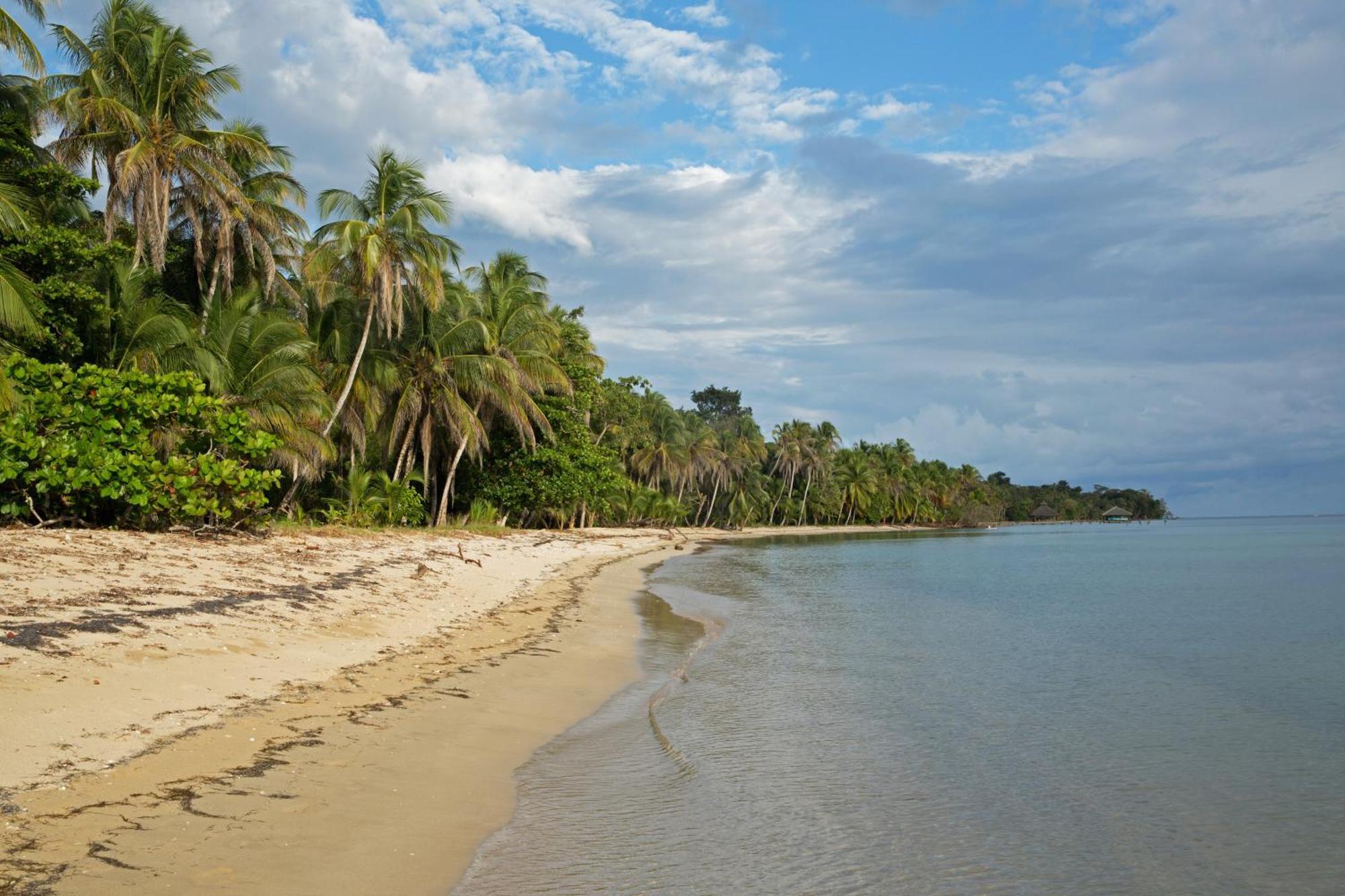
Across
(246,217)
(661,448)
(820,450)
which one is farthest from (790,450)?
(246,217)

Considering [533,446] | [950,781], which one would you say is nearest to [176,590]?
[950,781]

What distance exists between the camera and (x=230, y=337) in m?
21.3

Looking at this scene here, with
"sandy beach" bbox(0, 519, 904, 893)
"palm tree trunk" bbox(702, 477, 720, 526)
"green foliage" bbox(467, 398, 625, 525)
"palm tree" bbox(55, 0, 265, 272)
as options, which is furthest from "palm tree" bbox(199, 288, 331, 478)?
"palm tree trunk" bbox(702, 477, 720, 526)

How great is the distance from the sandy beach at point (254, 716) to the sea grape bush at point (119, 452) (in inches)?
40.3

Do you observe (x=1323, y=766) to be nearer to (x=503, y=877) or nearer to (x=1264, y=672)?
(x=1264, y=672)

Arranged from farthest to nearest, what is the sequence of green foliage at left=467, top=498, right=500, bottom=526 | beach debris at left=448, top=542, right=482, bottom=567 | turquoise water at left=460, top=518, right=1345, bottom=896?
1. green foliage at left=467, top=498, right=500, bottom=526
2. beach debris at left=448, top=542, right=482, bottom=567
3. turquoise water at left=460, top=518, right=1345, bottom=896

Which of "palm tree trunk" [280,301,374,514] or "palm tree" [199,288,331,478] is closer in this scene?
"palm tree" [199,288,331,478]

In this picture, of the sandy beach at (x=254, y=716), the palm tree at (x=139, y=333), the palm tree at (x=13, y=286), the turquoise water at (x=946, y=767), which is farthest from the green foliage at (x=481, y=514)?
the sandy beach at (x=254, y=716)

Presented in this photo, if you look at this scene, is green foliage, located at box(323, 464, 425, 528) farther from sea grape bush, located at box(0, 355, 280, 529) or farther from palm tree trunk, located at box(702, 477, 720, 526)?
palm tree trunk, located at box(702, 477, 720, 526)

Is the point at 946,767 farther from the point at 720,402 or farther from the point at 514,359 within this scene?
the point at 720,402

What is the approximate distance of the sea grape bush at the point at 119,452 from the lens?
13898 mm

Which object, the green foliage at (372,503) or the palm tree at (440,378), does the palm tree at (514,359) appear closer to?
the palm tree at (440,378)

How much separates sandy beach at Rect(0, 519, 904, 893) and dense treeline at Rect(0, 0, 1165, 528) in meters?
2.30

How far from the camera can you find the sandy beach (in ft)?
14.4
